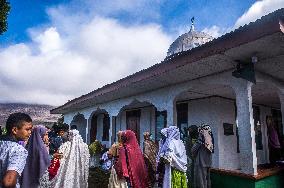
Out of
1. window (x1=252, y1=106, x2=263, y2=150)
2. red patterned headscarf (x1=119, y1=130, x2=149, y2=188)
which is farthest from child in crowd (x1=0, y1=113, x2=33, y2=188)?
window (x1=252, y1=106, x2=263, y2=150)

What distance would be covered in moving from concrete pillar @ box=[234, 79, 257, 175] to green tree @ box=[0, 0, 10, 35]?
6009mm

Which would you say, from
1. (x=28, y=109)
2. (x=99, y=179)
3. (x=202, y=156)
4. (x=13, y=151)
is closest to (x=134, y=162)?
(x=202, y=156)

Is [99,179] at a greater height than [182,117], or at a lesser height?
lesser

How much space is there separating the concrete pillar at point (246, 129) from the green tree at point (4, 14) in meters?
6.01

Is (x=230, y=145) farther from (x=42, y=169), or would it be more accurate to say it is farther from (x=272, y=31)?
(x=42, y=169)

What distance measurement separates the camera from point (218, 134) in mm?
9344

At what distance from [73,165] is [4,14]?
422cm

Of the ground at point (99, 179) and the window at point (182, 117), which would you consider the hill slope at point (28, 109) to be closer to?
the ground at point (99, 179)

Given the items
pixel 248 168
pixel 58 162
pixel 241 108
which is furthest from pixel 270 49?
pixel 58 162

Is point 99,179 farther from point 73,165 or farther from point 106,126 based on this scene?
point 106,126

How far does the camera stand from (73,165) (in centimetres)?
600

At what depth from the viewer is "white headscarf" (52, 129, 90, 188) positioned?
19.1 ft

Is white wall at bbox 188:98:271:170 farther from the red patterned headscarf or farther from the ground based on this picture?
the red patterned headscarf

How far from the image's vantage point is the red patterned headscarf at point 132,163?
5.54 meters
